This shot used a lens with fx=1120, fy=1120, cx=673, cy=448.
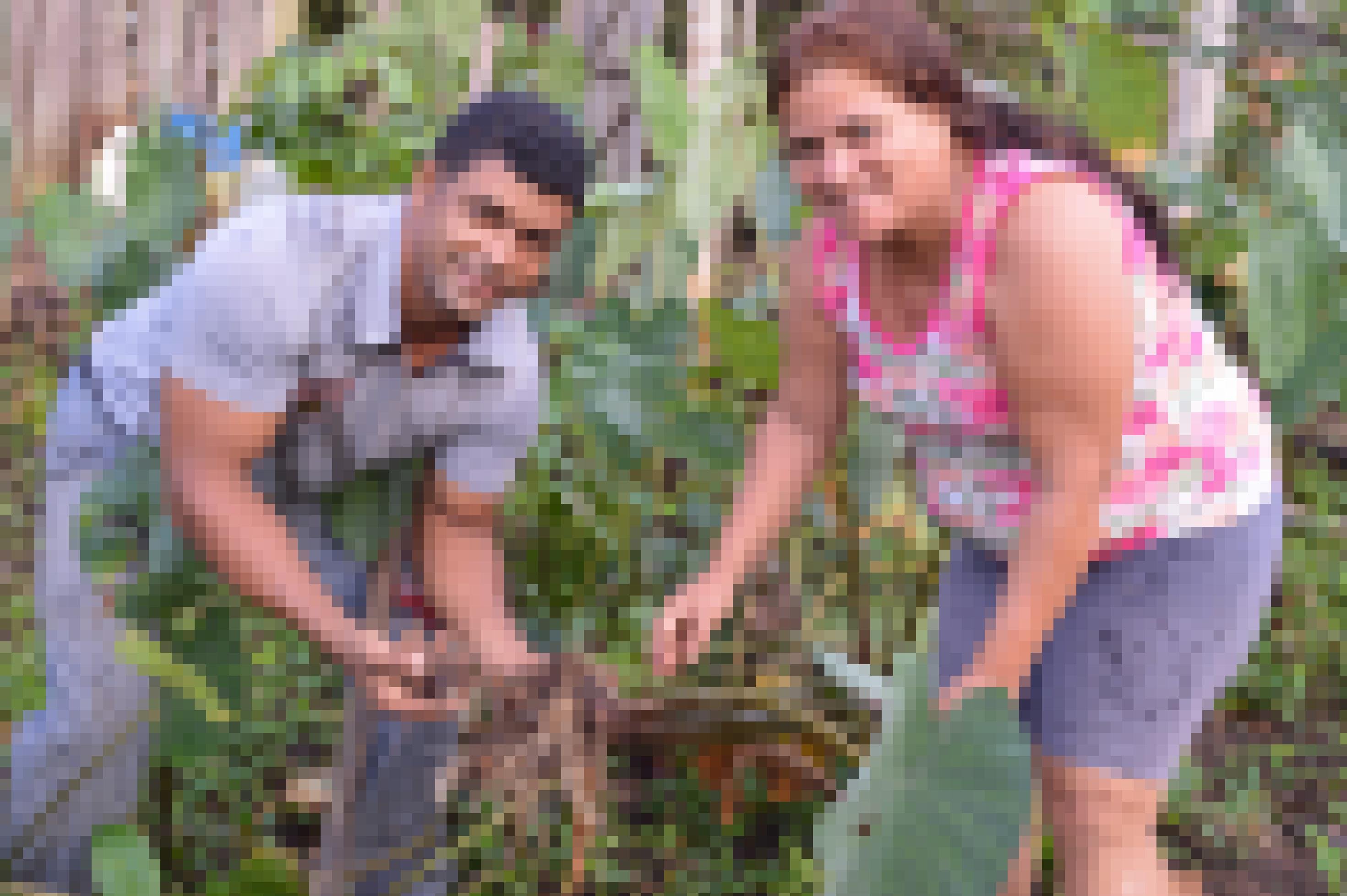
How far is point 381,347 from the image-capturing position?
1.08m

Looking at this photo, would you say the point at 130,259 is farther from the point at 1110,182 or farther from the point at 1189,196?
the point at 1189,196

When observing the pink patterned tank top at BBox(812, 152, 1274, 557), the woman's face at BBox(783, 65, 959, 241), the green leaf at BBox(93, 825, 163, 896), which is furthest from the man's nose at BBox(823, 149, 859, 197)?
the green leaf at BBox(93, 825, 163, 896)

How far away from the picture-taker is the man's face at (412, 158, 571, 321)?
960 mm

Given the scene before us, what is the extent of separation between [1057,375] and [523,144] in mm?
482

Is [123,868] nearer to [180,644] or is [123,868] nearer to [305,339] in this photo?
[180,644]

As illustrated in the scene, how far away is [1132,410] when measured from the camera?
0.94 meters

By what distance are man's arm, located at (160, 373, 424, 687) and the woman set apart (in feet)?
1.00

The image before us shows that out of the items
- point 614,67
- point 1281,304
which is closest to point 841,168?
point 1281,304

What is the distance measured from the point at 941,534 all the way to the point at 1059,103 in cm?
61

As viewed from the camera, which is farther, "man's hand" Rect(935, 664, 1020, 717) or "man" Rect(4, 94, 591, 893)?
"man" Rect(4, 94, 591, 893)

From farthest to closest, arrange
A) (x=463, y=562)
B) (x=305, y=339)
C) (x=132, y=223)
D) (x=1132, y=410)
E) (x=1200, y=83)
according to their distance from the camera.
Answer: (x=1200, y=83) < (x=463, y=562) < (x=132, y=223) < (x=305, y=339) < (x=1132, y=410)

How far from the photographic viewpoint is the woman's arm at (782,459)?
1134mm

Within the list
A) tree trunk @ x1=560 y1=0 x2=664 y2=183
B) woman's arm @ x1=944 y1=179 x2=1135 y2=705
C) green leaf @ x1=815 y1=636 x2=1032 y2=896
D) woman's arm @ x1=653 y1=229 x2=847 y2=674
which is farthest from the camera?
tree trunk @ x1=560 y1=0 x2=664 y2=183

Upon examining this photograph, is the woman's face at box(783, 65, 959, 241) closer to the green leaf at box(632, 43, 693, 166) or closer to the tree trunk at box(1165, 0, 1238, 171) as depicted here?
the green leaf at box(632, 43, 693, 166)
